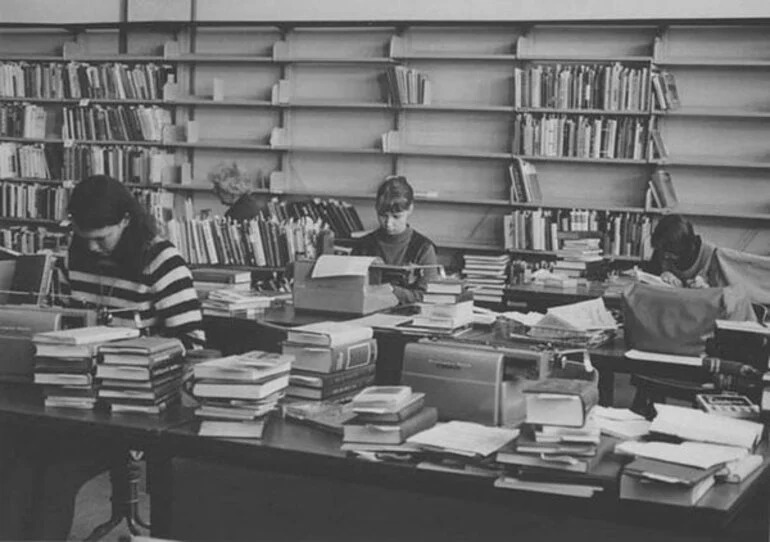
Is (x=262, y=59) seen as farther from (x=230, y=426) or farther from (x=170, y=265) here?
(x=230, y=426)

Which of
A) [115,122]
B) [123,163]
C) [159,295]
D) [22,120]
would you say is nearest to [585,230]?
[123,163]

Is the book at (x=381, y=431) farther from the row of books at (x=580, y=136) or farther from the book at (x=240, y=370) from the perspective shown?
the row of books at (x=580, y=136)

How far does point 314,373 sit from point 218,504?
447 mm

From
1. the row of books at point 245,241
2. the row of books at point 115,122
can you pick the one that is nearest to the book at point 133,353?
the row of books at point 245,241

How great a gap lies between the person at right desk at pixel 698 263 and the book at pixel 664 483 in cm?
337

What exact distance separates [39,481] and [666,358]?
2.35 m

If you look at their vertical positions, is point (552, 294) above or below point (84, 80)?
below

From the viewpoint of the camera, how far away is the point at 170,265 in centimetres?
368

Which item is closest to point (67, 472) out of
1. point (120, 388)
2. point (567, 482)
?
point (120, 388)

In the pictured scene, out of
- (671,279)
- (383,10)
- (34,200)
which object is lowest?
(671,279)

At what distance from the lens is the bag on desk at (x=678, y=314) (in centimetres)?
407

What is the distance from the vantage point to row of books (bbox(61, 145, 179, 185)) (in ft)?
27.8

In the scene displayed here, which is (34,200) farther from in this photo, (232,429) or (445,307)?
(232,429)

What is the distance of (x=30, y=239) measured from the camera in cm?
868
